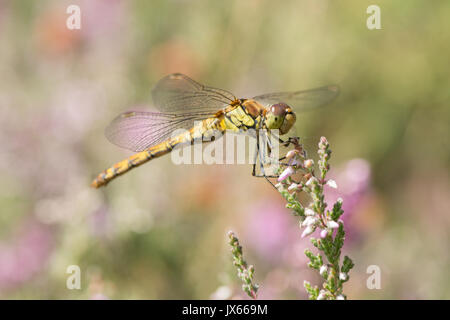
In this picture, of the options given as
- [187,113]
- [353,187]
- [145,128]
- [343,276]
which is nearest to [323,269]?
[343,276]

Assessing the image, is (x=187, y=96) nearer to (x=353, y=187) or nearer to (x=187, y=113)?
(x=187, y=113)

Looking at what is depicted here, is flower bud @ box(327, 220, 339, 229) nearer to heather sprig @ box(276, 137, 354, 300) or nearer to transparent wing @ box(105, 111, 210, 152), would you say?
heather sprig @ box(276, 137, 354, 300)

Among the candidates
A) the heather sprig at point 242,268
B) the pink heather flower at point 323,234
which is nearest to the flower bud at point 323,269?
the pink heather flower at point 323,234

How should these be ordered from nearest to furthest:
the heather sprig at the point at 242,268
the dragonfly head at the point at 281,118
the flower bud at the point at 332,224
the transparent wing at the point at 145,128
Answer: the flower bud at the point at 332,224
the heather sprig at the point at 242,268
the dragonfly head at the point at 281,118
the transparent wing at the point at 145,128

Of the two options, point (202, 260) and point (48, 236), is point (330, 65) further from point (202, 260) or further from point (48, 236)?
point (48, 236)

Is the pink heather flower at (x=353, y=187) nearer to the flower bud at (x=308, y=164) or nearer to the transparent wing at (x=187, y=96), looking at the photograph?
the transparent wing at (x=187, y=96)
